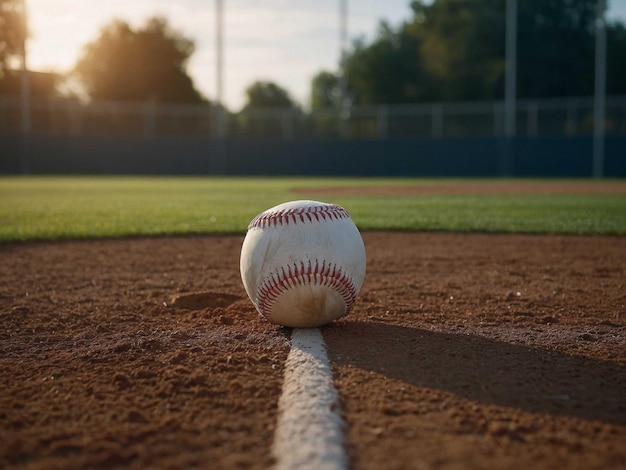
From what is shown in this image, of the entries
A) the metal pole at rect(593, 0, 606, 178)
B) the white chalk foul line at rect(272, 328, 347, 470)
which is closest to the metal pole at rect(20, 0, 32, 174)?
the metal pole at rect(593, 0, 606, 178)

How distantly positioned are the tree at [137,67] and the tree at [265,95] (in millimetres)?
19761

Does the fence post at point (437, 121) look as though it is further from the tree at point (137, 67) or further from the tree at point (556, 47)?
the tree at point (137, 67)

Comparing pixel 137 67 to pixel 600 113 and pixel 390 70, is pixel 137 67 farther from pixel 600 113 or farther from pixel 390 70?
pixel 600 113

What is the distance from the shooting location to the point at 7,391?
2.28 m

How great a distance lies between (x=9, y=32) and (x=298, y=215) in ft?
135

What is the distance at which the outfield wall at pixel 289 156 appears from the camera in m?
24.8

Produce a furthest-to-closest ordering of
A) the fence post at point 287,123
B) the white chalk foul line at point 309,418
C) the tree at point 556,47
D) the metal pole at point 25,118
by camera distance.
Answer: the tree at point 556,47 → the fence post at point 287,123 → the metal pole at point 25,118 → the white chalk foul line at point 309,418

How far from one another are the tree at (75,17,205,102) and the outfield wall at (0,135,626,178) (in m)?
15.1

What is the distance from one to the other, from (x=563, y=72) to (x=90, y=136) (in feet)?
80.4

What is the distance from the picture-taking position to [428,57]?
37656 millimetres

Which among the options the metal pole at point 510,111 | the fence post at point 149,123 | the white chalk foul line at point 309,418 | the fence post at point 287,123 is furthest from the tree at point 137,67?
the white chalk foul line at point 309,418

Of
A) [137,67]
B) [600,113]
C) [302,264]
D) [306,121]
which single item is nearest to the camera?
[302,264]

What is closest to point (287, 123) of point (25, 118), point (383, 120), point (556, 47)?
point (383, 120)

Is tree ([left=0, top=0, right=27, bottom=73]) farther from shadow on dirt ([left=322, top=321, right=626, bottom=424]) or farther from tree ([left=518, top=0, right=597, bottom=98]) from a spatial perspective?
shadow on dirt ([left=322, top=321, right=626, bottom=424])
